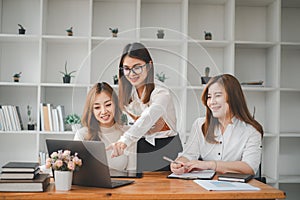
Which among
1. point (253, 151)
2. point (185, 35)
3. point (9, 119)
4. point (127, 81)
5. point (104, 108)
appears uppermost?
point (185, 35)

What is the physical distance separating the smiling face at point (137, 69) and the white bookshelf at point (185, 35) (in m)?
1.69

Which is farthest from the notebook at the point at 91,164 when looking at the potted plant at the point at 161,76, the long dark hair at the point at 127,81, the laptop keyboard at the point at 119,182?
the potted plant at the point at 161,76

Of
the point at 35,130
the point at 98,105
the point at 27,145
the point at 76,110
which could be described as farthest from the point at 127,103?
the point at 27,145

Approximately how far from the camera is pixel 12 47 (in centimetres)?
383

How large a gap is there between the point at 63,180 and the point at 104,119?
1.27 feet

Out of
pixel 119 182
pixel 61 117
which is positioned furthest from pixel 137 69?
pixel 61 117

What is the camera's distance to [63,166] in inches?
69.9

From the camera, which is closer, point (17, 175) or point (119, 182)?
point (17, 175)

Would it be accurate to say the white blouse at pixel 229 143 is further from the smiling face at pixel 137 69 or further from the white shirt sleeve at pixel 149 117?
the smiling face at pixel 137 69

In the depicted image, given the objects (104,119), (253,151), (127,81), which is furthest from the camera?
(253,151)

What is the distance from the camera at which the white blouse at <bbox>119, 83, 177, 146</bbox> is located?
6.34 ft

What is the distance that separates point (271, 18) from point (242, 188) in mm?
2412

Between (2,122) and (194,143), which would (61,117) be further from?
(194,143)

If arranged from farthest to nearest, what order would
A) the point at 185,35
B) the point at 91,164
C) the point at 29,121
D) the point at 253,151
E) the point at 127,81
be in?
the point at 29,121
the point at 185,35
the point at 253,151
the point at 127,81
the point at 91,164
